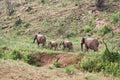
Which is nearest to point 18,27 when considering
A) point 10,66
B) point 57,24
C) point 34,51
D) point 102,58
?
point 57,24

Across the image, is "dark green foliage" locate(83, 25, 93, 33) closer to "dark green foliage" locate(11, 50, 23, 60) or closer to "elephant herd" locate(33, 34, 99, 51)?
"elephant herd" locate(33, 34, 99, 51)

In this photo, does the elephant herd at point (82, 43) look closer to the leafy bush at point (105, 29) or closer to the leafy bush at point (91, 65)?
the leafy bush at point (91, 65)

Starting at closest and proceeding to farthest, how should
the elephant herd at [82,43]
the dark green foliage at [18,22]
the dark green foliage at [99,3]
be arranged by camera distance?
the elephant herd at [82,43] < the dark green foliage at [99,3] < the dark green foliage at [18,22]

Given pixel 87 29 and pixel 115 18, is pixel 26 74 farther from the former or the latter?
pixel 115 18

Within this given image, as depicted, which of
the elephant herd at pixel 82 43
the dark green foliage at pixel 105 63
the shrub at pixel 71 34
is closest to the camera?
the dark green foliage at pixel 105 63

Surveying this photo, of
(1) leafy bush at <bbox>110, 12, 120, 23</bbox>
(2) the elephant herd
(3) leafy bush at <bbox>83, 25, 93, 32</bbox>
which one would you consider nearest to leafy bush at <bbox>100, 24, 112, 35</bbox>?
(3) leafy bush at <bbox>83, 25, 93, 32</bbox>

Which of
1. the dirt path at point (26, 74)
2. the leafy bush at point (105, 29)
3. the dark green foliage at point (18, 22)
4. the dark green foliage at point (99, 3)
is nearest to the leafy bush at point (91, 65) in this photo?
the dirt path at point (26, 74)

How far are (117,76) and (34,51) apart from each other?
25.7ft

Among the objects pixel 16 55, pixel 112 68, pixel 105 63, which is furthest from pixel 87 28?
pixel 112 68

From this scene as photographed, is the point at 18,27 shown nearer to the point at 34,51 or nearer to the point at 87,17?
the point at 87,17

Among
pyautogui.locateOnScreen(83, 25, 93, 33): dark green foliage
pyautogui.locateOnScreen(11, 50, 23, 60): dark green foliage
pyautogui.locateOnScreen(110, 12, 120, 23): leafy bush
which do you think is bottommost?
pyautogui.locateOnScreen(83, 25, 93, 33): dark green foliage

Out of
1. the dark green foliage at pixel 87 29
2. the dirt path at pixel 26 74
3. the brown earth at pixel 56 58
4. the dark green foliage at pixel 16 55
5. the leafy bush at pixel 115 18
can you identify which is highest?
the dirt path at pixel 26 74

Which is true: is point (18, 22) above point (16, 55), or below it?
below

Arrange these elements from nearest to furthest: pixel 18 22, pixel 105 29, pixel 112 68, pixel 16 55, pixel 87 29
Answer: pixel 112 68 < pixel 16 55 < pixel 105 29 < pixel 87 29 < pixel 18 22
